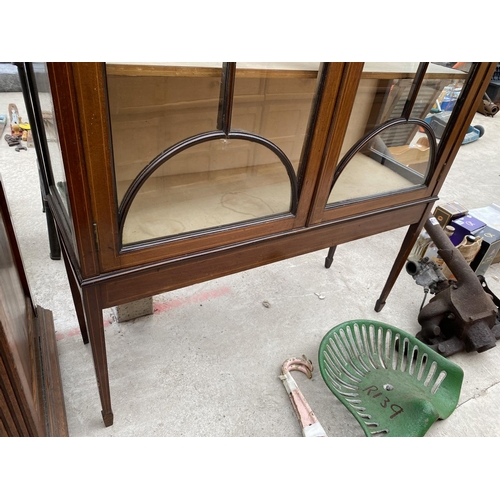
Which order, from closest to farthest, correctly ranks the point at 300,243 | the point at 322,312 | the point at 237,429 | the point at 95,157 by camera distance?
the point at 95,157
the point at 300,243
the point at 237,429
the point at 322,312

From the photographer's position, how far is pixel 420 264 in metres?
2.04

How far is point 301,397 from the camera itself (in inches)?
60.7

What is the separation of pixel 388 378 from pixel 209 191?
1.12m

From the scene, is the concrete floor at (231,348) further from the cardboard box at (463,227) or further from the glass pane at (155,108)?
the glass pane at (155,108)

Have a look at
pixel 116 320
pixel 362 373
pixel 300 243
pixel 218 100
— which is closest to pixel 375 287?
pixel 362 373

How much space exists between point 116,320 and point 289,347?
2.64ft

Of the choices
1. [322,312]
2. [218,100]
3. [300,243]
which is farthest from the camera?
[322,312]

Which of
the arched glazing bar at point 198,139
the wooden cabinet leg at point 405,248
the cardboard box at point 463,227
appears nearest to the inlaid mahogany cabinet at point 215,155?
the arched glazing bar at point 198,139

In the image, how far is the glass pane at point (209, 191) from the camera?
1.00 metres

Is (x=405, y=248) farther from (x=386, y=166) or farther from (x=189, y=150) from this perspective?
(x=189, y=150)

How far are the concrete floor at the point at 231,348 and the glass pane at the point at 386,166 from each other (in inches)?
31.3

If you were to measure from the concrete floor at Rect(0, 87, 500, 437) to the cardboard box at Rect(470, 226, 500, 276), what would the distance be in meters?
0.15

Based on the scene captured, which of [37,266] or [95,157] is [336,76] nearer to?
[95,157]

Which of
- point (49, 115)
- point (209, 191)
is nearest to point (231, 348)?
point (209, 191)
